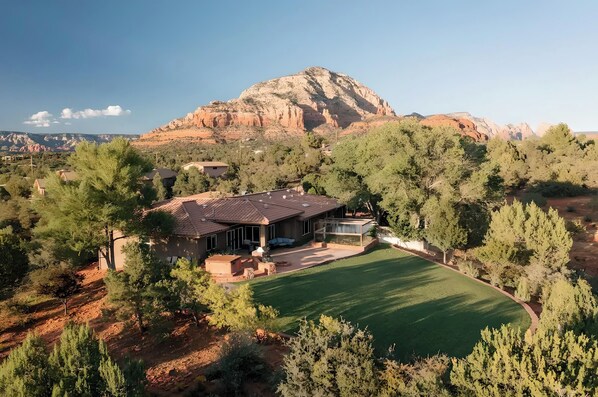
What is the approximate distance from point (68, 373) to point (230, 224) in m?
14.7

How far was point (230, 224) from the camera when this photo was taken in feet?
74.7

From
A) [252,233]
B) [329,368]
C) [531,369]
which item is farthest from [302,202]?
[531,369]

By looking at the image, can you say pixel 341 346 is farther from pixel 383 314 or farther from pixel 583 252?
pixel 583 252

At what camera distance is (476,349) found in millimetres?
7973

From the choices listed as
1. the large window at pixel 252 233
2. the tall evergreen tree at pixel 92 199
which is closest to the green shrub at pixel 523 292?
the large window at pixel 252 233

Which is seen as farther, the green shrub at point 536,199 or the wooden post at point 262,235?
the green shrub at point 536,199

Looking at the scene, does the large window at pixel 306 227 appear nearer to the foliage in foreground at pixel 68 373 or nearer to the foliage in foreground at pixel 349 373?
the foliage in foreground at pixel 349 373

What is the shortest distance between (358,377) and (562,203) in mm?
46780

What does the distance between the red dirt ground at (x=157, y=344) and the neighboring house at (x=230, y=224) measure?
4.80 m

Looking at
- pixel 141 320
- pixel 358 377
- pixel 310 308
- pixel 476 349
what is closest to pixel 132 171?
pixel 141 320

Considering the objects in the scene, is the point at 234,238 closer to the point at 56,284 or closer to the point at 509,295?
the point at 56,284

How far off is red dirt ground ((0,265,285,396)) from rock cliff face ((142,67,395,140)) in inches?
3909

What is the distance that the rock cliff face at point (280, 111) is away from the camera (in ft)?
408

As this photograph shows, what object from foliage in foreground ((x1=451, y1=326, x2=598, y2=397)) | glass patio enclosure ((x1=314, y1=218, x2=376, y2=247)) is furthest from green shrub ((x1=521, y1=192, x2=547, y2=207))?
foliage in foreground ((x1=451, y1=326, x2=598, y2=397))
